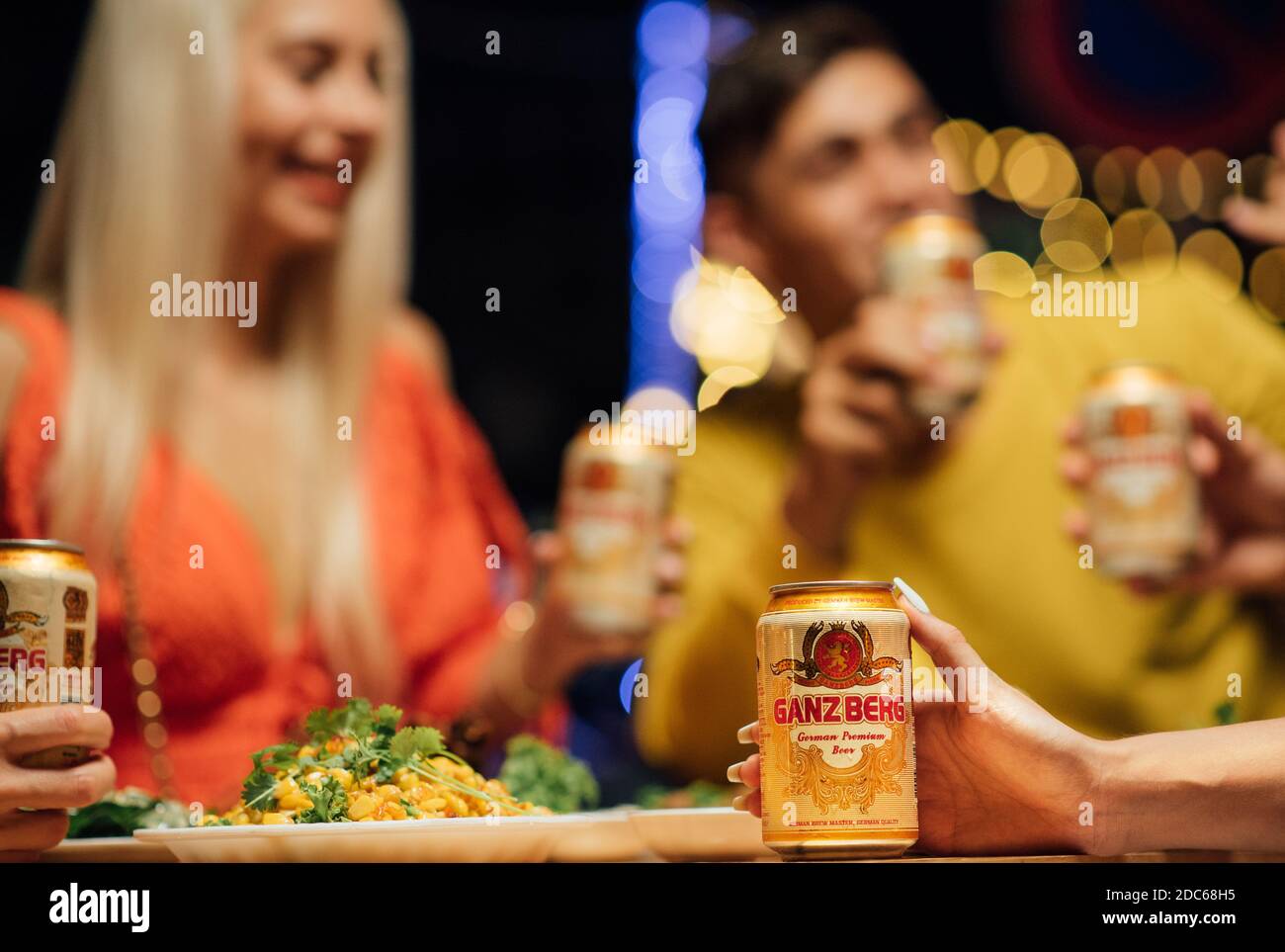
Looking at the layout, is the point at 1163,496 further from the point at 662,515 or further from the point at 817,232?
the point at 817,232

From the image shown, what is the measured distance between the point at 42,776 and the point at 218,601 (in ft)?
2.94

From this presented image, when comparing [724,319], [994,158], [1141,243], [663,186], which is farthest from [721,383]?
[1141,243]

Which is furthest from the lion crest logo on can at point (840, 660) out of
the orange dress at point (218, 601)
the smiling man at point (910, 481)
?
the smiling man at point (910, 481)

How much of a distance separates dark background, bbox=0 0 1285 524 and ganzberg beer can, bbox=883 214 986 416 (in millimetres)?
1093

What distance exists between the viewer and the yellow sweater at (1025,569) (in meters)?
2.22

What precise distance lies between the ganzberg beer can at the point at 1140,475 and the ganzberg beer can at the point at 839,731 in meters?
0.79

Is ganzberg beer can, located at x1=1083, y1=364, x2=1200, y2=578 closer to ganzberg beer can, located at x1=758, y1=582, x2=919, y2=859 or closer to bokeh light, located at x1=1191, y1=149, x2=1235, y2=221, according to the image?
ganzberg beer can, located at x1=758, y1=582, x2=919, y2=859

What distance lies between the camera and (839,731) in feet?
2.58

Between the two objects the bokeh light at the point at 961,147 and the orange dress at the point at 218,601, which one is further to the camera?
the bokeh light at the point at 961,147

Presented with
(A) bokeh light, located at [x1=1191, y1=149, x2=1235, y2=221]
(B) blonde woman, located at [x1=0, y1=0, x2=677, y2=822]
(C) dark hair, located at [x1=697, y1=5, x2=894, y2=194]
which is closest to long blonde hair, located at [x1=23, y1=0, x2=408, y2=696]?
(B) blonde woman, located at [x1=0, y1=0, x2=677, y2=822]

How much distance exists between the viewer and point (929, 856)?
0.90m

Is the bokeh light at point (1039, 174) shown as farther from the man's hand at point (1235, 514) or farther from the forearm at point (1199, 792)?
the forearm at point (1199, 792)

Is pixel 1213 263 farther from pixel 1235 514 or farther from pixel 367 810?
pixel 367 810

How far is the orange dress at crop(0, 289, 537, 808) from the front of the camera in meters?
1.70
